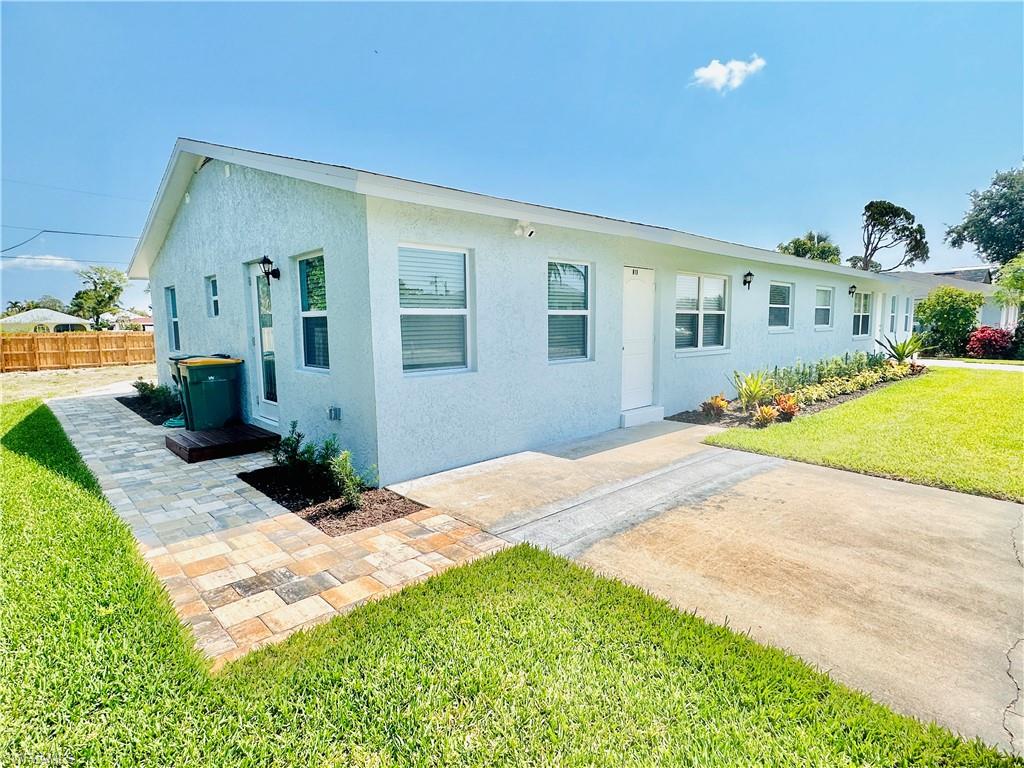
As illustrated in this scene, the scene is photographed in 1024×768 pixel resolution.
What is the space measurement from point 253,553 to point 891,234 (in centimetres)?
4493

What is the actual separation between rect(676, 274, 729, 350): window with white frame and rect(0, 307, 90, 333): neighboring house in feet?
152

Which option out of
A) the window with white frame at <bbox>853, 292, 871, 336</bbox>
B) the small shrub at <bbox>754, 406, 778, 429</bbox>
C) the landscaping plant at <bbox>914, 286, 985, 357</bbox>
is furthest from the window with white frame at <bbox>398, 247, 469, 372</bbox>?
the landscaping plant at <bbox>914, 286, 985, 357</bbox>

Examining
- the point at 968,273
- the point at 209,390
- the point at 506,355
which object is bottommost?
the point at 209,390

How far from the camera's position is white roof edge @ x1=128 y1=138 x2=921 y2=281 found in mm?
4871

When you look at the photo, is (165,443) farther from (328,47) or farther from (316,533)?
(328,47)

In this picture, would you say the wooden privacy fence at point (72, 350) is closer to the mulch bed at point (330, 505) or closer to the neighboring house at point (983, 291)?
the mulch bed at point (330, 505)

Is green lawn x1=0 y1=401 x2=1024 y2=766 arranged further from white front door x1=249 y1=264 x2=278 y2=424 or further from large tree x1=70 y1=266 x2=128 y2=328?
large tree x1=70 y1=266 x2=128 y2=328

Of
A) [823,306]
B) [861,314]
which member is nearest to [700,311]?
[823,306]

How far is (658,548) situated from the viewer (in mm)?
3930

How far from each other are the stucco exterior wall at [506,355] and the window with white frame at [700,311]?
26 centimetres

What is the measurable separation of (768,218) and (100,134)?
39.1 metres

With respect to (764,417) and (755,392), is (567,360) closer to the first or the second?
(764,417)

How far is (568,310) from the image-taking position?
24.4 feet

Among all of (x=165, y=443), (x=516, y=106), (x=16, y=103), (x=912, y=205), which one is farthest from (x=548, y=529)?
(x=912, y=205)
